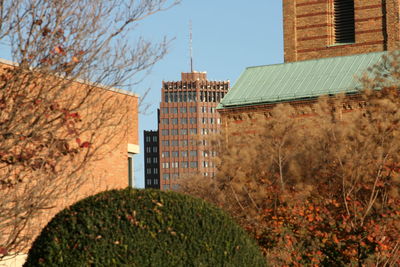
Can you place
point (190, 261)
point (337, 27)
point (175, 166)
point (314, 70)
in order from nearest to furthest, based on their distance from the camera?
point (190, 261) < point (314, 70) < point (337, 27) < point (175, 166)

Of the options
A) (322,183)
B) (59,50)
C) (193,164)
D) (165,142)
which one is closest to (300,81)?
(322,183)

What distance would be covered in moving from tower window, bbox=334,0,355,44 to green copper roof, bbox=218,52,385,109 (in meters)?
5.16

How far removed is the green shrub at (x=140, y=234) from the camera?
9250mm

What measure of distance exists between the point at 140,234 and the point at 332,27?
42.6 meters

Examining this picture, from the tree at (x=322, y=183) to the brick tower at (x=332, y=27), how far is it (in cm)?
974

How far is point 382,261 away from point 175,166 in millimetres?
178973

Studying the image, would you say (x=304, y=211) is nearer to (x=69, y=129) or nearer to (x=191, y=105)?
(x=69, y=129)

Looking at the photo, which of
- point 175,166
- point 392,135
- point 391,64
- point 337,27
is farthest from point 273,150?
point 175,166

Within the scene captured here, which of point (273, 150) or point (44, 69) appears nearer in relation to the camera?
point (44, 69)

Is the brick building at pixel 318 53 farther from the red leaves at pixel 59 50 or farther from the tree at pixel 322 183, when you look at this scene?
the red leaves at pixel 59 50

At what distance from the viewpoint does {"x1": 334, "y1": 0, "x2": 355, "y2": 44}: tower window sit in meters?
50.2

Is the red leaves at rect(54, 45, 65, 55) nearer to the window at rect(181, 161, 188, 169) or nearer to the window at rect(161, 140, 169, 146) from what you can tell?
the window at rect(181, 161, 188, 169)

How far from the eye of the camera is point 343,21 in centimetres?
5041

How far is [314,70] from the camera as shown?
44750 millimetres
